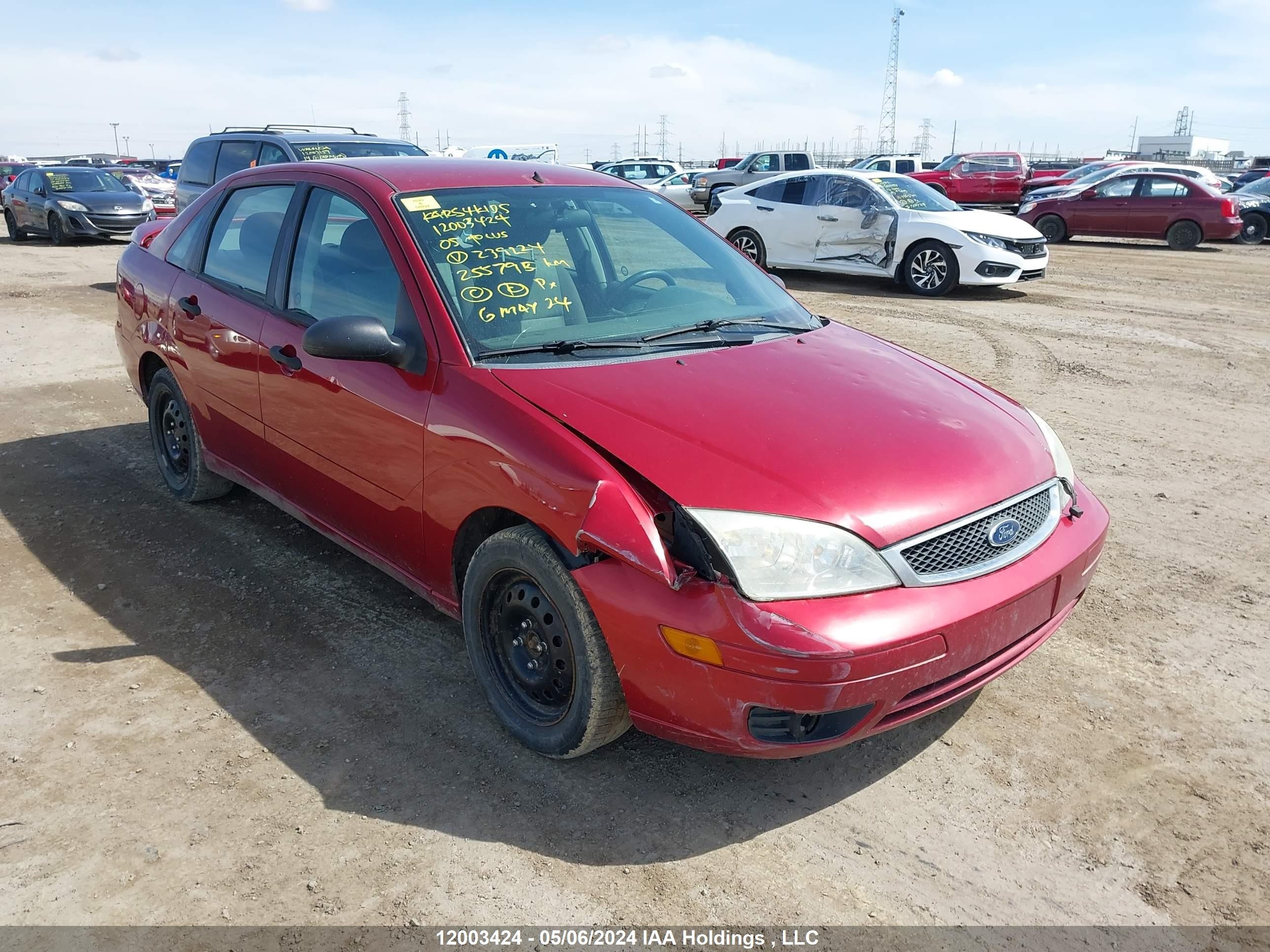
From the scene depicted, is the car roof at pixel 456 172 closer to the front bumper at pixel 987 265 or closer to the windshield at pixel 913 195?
the front bumper at pixel 987 265

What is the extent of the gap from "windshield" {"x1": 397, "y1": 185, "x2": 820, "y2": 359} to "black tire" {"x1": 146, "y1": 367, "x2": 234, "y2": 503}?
81.5 inches

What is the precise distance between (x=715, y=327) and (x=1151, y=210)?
1923 cm

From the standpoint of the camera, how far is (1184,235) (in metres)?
19.3

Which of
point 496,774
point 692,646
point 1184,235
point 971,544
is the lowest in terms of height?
point 496,774

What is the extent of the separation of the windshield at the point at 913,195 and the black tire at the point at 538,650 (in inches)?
444

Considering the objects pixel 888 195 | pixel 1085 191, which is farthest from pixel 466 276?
pixel 1085 191

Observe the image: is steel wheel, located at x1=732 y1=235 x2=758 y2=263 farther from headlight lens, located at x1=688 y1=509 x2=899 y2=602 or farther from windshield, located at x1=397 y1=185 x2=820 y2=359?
headlight lens, located at x1=688 y1=509 x2=899 y2=602

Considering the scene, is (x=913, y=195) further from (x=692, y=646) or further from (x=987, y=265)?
(x=692, y=646)

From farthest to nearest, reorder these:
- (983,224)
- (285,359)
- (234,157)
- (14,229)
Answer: (14,229) < (983,224) < (234,157) < (285,359)

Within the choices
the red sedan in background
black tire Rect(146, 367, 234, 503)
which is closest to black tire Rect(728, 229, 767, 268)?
the red sedan in background

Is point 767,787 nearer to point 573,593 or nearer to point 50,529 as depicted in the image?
point 573,593

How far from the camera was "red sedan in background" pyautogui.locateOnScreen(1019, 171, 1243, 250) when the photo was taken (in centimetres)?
1886

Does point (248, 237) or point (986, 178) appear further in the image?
point (986, 178)

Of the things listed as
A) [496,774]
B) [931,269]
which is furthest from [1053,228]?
[496,774]
